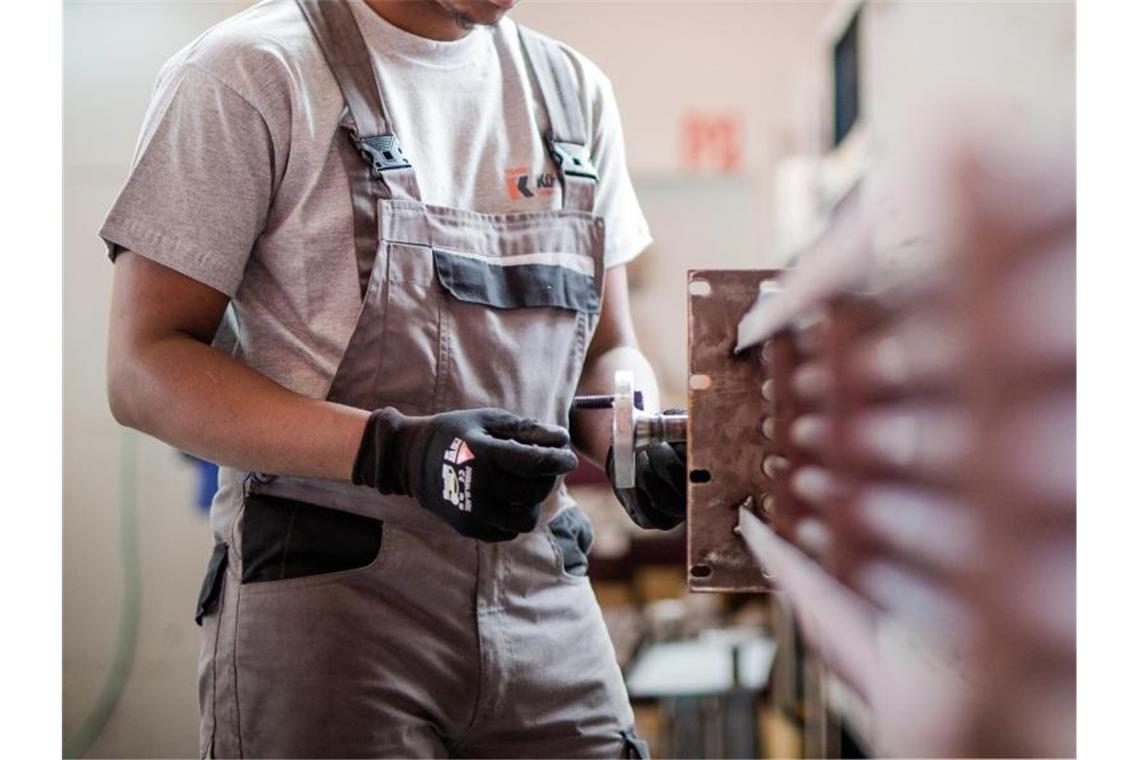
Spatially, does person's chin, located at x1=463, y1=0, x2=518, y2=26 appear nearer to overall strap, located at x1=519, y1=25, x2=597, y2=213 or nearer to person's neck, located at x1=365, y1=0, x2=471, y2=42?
person's neck, located at x1=365, y1=0, x2=471, y2=42

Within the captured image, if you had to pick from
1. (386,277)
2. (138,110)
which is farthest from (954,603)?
(138,110)

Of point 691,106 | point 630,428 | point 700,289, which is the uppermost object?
point 691,106

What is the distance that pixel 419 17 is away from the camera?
1.12m

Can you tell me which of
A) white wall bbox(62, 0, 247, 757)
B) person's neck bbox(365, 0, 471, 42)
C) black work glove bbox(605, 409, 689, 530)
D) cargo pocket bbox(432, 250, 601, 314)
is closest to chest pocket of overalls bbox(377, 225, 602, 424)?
cargo pocket bbox(432, 250, 601, 314)

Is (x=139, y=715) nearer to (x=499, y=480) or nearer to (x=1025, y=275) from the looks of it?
(x=499, y=480)

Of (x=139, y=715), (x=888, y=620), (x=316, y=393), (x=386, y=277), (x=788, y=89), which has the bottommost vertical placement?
(x=139, y=715)

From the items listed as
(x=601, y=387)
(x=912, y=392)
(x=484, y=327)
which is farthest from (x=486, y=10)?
(x=912, y=392)

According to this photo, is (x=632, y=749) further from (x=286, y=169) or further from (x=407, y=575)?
(x=286, y=169)

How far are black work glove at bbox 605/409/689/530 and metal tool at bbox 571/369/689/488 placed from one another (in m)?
0.03

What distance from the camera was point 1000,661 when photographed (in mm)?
414

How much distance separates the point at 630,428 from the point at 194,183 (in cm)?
43

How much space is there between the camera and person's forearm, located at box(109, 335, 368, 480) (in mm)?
964

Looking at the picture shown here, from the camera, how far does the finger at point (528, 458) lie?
915 mm
